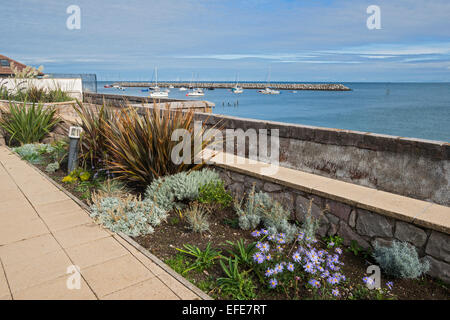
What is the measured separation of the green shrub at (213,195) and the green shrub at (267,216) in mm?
385

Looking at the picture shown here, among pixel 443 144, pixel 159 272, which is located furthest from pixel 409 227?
pixel 159 272

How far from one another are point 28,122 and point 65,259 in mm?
5982

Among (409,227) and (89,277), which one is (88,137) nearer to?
(89,277)

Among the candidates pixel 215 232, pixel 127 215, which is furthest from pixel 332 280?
pixel 127 215

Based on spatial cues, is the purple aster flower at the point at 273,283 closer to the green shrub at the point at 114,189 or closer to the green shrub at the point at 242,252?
the green shrub at the point at 242,252

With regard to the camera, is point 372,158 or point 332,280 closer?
point 332,280

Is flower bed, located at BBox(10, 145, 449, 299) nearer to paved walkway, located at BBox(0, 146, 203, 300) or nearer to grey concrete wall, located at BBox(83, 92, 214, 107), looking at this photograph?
paved walkway, located at BBox(0, 146, 203, 300)

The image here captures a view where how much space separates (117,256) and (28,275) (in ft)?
2.45

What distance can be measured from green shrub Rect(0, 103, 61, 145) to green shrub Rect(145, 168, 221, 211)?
5041 mm

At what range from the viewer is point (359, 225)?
10.8 ft

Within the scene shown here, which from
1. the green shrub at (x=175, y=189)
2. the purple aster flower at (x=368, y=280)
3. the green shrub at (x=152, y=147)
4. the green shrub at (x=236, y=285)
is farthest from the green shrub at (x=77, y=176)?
the purple aster flower at (x=368, y=280)

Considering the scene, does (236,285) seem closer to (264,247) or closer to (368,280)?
(264,247)

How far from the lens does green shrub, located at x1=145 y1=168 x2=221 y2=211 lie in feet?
13.6

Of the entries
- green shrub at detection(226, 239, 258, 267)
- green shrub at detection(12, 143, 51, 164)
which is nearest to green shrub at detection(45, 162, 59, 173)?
green shrub at detection(12, 143, 51, 164)
